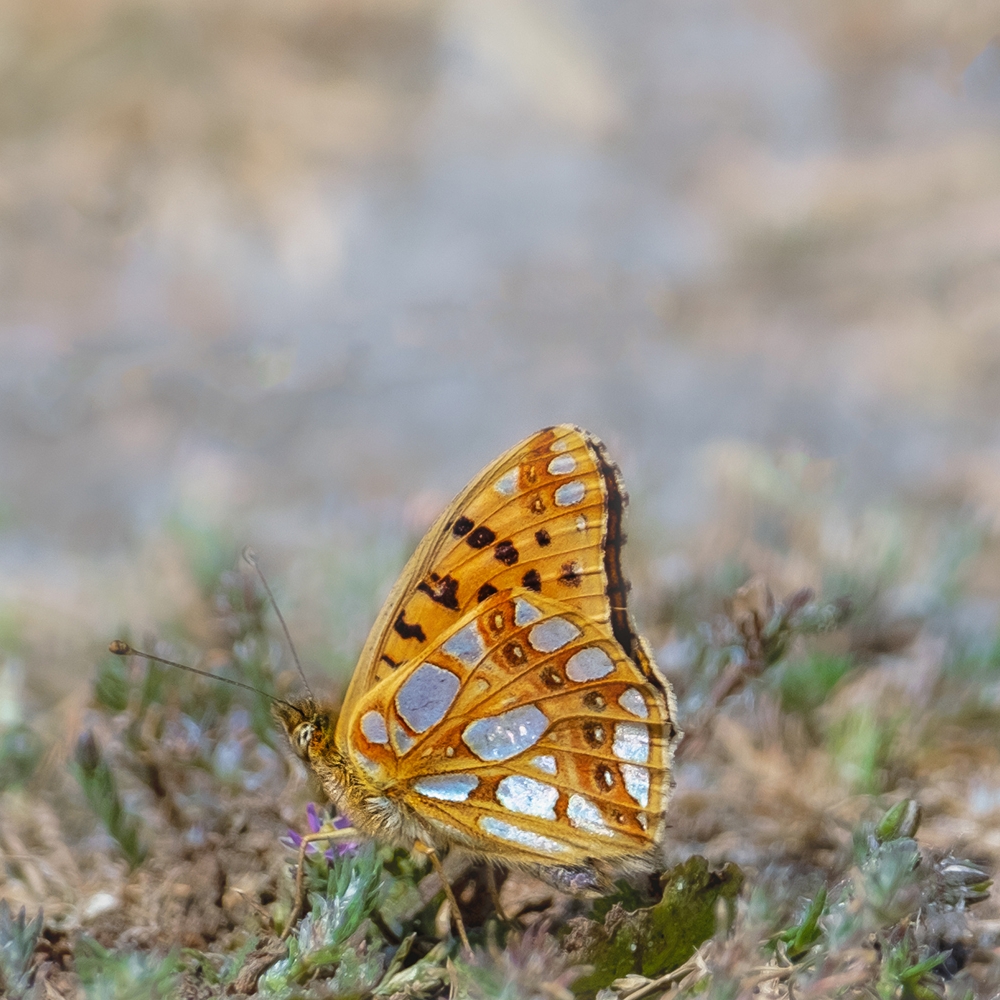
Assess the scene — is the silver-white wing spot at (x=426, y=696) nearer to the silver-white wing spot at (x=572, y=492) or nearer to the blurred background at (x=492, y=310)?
the silver-white wing spot at (x=572, y=492)

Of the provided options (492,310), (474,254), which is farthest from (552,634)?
(474,254)

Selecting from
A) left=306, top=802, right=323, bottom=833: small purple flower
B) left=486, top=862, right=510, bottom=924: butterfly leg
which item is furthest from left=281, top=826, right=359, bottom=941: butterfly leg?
left=486, top=862, right=510, bottom=924: butterfly leg

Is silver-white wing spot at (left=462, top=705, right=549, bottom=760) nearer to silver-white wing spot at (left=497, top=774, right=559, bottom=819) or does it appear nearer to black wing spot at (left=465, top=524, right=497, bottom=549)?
silver-white wing spot at (left=497, top=774, right=559, bottom=819)

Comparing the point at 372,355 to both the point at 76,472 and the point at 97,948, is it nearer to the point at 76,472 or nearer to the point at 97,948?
the point at 76,472

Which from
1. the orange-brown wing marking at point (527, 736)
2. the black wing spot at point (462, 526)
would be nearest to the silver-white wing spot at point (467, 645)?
the orange-brown wing marking at point (527, 736)

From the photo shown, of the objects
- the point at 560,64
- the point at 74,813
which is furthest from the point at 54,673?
the point at 560,64

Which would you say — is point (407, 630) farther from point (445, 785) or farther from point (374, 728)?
point (445, 785)

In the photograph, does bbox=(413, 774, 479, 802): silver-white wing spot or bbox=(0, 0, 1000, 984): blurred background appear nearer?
bbox=(413, 774, 479, 802): silver-white wing spot
